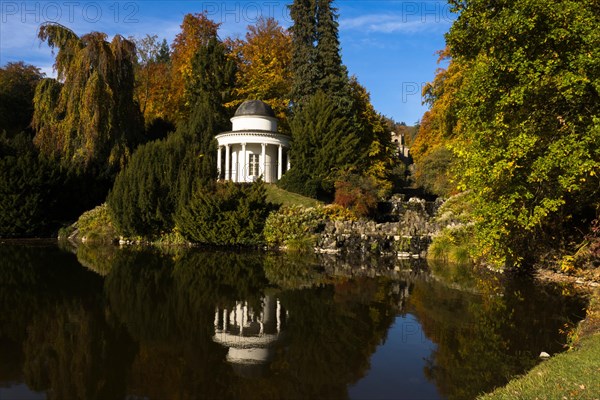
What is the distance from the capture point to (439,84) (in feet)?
123

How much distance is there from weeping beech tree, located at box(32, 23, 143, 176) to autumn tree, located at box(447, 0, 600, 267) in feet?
81.4

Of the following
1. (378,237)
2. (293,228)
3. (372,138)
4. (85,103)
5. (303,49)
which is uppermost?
(303,49)

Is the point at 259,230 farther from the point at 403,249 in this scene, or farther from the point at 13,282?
the point at 13,282

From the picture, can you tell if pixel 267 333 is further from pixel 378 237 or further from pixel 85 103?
pixel 85 103

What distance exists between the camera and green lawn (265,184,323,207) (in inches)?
1130

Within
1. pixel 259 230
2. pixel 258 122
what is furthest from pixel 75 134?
pixel 259 230

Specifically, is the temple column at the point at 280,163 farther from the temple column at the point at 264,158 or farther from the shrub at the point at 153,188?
the shrub at the point at 153,188

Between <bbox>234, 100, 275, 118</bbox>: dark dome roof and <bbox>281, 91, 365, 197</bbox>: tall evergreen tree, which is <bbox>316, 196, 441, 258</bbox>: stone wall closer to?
<bbox>281, 91, 365, 197</bbox>: tall evergreen tree

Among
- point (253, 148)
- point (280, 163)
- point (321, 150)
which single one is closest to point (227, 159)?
point (253, 148)

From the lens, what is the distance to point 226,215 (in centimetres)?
2398

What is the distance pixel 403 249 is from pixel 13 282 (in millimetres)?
15994

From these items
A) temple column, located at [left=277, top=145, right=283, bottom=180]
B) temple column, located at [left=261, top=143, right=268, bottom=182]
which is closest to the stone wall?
temple column, located at [left=261, top=143, right=268, bottom=182]

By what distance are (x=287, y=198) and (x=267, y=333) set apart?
21582 millimetres

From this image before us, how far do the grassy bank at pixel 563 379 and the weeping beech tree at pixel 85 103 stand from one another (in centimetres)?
2879
